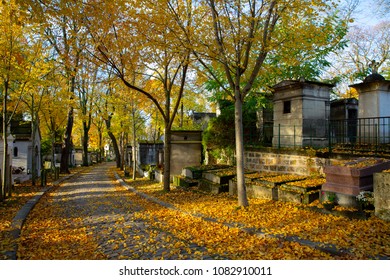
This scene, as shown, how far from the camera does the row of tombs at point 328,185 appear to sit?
5.64m

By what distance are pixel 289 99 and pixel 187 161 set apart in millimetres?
6761

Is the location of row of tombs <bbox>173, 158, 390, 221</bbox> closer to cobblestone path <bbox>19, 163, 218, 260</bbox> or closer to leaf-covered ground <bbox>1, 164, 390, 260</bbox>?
leaf-covered ground <bbox>1, 164, 390, 260</bbox>

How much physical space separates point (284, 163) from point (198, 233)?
557 cm

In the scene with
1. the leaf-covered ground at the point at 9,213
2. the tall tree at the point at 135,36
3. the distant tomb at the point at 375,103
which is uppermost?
the tall tree at the point at 135,36

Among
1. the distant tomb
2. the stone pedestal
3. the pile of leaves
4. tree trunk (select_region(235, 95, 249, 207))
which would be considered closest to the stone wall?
the pile of leaves

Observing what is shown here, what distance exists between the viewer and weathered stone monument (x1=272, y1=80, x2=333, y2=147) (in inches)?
419

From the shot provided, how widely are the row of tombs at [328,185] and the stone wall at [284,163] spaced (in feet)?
1.39

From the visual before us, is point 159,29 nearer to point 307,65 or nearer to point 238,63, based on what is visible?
point 238,63

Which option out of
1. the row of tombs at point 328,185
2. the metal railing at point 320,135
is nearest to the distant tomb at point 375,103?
the metal railing at point 320,135

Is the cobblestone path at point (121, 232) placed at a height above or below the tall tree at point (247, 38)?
below

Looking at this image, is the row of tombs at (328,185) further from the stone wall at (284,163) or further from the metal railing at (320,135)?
the metal railing at (320,135)

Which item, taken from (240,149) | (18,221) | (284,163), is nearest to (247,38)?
(240,149)

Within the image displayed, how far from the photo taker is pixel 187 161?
622 inches

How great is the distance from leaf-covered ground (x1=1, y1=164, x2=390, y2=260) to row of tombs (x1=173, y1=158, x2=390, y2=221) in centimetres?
34
